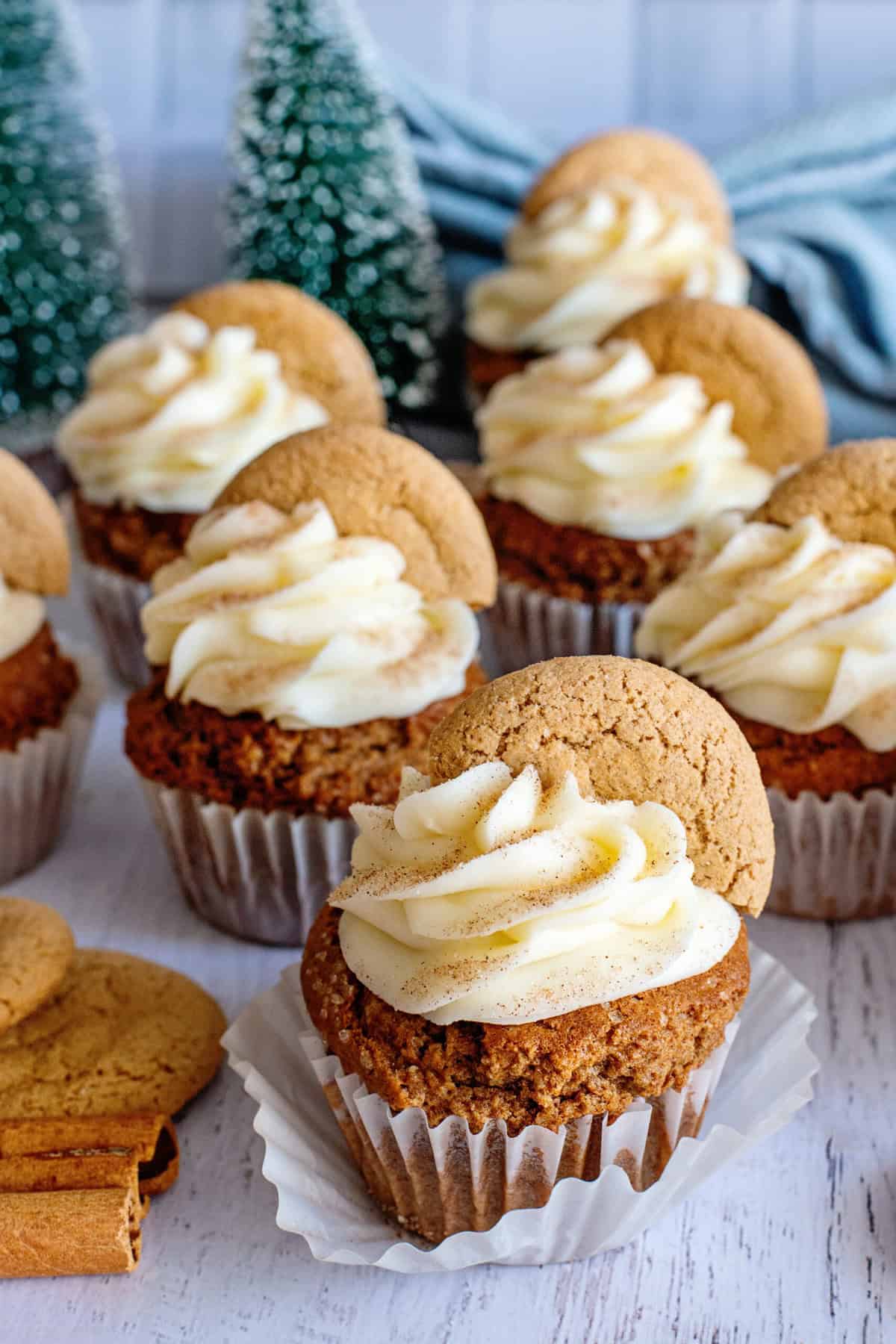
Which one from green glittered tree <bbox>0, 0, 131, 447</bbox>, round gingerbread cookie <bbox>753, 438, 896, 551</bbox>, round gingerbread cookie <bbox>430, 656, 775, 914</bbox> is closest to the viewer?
round gingerbread cookie <bbox>430, 656, 775, 914</bbox>

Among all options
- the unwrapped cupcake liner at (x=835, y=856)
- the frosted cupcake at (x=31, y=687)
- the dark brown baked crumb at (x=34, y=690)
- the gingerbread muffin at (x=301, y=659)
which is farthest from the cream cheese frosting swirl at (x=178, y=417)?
the unwrapped cupcake liner at (x=835, y=856)

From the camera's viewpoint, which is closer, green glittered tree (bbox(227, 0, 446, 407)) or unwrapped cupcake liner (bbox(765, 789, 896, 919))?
unwrapped cupcake liner (bbox(765, 789, 896, 919))

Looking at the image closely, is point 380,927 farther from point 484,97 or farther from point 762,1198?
point 484,97

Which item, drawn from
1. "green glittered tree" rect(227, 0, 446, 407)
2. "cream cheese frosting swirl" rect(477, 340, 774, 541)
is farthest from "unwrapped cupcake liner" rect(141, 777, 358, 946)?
"green glittered tree" rect(227, 0, 446, 407)

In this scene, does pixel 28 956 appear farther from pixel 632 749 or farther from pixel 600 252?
pixel 600 252

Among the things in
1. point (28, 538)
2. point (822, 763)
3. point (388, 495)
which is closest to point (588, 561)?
point (388, 495)

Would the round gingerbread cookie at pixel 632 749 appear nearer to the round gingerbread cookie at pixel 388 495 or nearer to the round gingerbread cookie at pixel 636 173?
the round gingerbread cookie at pixel 388 495

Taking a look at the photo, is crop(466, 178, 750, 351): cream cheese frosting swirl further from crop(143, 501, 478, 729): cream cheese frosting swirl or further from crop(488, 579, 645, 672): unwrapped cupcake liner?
crop(143, 501, 478, 729): cream cheese frosting swirl
